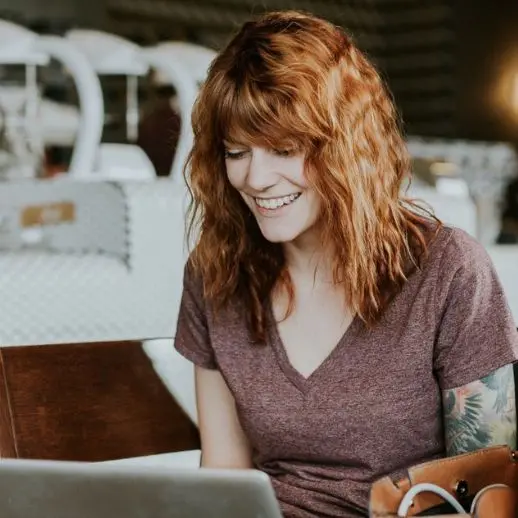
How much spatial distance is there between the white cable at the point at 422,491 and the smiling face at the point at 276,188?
383mm

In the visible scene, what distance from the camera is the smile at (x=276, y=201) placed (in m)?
1.32

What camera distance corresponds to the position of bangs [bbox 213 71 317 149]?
129 cm

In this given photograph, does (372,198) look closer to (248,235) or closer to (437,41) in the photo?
(248,235)

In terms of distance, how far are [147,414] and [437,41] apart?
9361 mm

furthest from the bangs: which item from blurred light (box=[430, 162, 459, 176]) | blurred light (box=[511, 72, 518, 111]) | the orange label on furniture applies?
blurred light (box=[511, 72, 518, 111])

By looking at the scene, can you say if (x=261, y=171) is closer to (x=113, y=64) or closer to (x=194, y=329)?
(x=194, y=329)

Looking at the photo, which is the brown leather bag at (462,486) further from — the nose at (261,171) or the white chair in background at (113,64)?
the white chair in background at (113,64)

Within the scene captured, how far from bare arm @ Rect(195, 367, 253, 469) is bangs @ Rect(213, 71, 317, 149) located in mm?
338

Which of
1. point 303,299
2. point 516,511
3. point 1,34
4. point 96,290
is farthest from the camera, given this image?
point 1,34

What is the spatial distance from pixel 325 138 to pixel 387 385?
0.31 m

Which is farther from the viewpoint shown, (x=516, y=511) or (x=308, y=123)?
(x=308, y=123)

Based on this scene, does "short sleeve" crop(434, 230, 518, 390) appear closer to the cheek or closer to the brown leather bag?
the brown leather bag

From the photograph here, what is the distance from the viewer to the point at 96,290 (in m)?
2.23

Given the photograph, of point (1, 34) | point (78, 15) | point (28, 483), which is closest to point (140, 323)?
point (1, 34)
